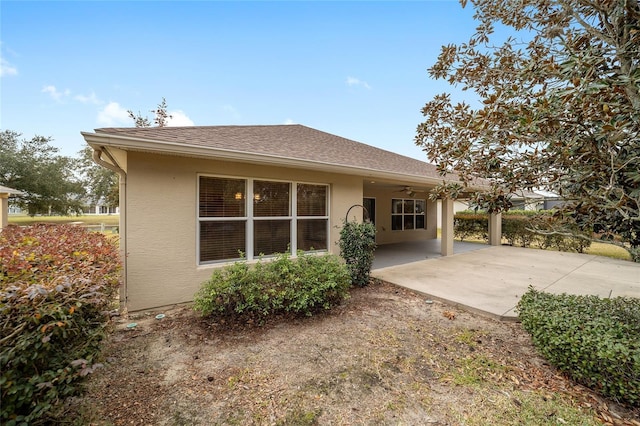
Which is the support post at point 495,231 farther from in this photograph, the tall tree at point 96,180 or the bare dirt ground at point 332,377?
the tall tree at point 96,180

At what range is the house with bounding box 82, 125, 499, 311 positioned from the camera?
4453 mm

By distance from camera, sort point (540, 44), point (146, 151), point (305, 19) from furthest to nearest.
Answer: point (305, 19)
point (146, 151)
point (540, 44)

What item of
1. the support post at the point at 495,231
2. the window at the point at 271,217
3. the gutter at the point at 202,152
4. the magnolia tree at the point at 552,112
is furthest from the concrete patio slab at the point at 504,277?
the gutter at the point at 202,152

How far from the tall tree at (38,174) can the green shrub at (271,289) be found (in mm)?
29350

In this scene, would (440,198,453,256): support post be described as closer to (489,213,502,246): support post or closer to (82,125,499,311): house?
(82,125,499,311): house

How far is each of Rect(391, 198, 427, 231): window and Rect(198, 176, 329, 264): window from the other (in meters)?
7.64

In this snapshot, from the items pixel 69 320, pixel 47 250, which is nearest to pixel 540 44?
pixel 69 320

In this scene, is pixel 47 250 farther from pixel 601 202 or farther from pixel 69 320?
pixel 601 202

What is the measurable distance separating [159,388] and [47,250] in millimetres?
2178

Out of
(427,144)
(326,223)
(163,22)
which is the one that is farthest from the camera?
(163,22)

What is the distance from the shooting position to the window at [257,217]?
17.1 feet

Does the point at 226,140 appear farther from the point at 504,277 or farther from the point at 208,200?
the point at 504,277

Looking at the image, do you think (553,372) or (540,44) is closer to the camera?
(553,372)

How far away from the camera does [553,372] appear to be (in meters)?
2.98
